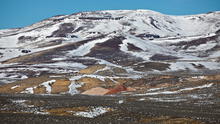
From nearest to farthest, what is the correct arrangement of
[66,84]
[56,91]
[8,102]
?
1. [8,102]
2. [56,91]
3. [66,84]

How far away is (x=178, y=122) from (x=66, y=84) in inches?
3786

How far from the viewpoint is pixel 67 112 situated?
53812mm

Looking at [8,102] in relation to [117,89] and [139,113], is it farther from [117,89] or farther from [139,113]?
[117,89]

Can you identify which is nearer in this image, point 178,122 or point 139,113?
point 178,122

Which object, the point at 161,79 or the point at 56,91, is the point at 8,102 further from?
the point at 161,79

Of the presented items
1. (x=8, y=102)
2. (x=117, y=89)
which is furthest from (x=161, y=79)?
(x=8, y=102)

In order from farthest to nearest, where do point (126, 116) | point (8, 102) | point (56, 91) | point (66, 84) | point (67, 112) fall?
1. point (66, 84)
2. point (56, 91)
3. point (8, 102)
4. point (67, 112)
5. point (126, 116)

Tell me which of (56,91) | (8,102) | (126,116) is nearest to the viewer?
(126,116)

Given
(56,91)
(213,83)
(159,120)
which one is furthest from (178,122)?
(56,91)

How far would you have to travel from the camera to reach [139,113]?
50.6 m

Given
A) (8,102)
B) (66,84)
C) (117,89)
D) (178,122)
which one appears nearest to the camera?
(178,122)

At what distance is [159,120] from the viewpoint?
44.5 metres

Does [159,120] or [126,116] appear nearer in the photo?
[159,120]

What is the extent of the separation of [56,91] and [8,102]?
58.1 metres
